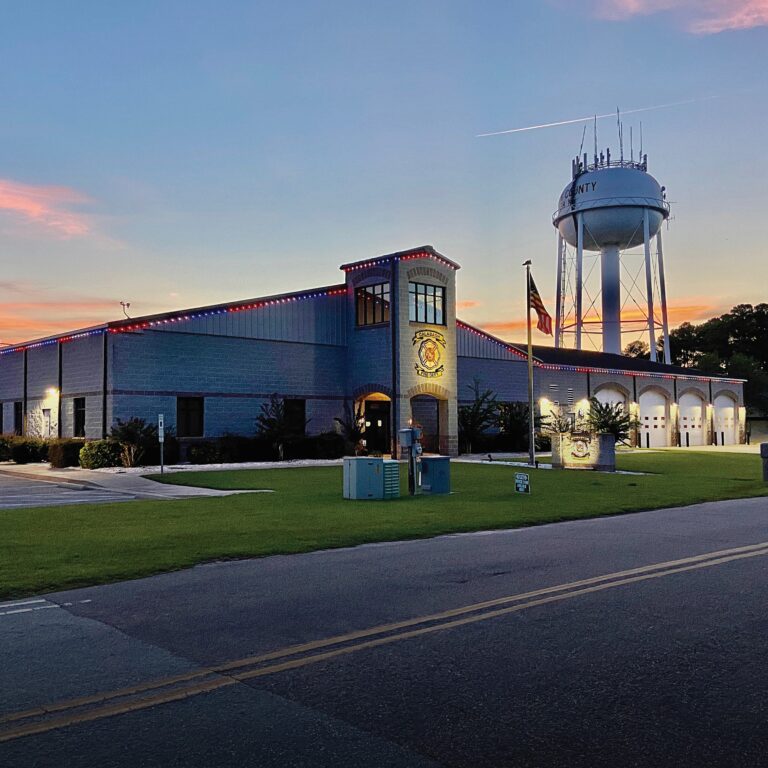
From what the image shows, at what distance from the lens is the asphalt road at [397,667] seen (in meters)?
4.34

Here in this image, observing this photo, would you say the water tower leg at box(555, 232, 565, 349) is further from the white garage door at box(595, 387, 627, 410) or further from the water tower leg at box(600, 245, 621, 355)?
the white garage door at box(595, 387, 627, 410)

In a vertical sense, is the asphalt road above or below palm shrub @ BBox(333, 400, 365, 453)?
below

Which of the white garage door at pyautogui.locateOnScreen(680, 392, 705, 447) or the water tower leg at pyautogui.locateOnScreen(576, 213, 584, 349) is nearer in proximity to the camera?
the white garage door at pyautogui.locateOnScreen(680, 392, 705, 447)

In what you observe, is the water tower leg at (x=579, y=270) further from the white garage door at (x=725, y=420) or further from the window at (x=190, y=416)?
the window at (x=190, y=416)

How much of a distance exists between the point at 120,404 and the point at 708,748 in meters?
29.1

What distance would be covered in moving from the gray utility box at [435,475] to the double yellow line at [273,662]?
33.9 ft

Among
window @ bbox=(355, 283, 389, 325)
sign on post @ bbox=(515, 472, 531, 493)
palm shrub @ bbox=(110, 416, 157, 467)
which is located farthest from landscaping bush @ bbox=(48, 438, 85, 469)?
sign on post @ bbox=(515, 472, 531, 493)

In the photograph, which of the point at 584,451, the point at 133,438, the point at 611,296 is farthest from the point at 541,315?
the point at 611,296

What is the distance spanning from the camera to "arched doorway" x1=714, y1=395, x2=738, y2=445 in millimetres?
61125

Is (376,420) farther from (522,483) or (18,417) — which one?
(522,483)

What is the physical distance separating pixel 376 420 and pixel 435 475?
64.0 feet

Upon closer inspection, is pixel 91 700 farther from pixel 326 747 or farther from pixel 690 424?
pixel 690 424

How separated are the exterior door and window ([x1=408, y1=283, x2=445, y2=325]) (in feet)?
15.3

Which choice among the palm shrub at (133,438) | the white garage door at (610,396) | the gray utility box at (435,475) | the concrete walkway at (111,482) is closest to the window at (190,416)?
the palm shrub at (133,438)
